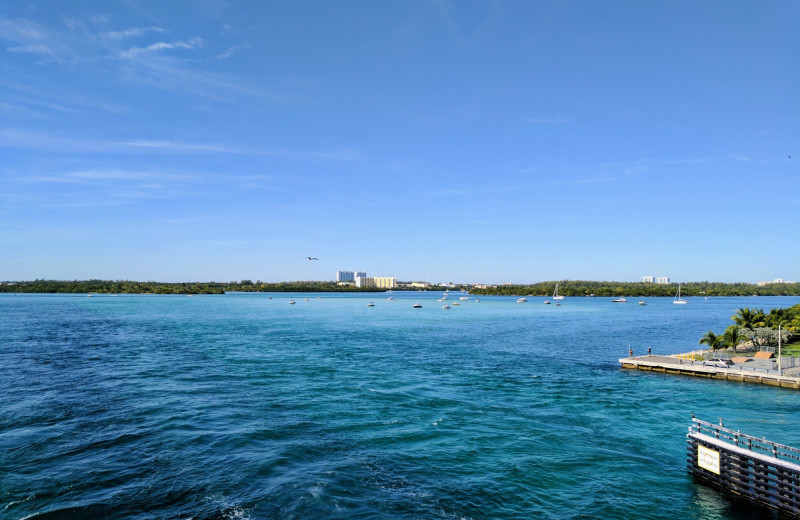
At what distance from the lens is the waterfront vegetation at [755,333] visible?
56.1 metres

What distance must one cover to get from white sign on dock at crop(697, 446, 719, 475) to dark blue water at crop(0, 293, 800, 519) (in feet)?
3.39

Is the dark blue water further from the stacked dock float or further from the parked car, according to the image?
the parked car

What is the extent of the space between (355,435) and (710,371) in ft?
122

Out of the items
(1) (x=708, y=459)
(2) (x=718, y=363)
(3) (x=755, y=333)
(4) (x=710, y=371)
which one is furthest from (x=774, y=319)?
(1) (x=708, y=459)

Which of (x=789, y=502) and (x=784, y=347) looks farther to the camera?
(x=784, y=347)

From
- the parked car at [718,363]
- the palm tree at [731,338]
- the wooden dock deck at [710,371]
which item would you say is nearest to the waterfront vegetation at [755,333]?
the palm tree at [731,338]

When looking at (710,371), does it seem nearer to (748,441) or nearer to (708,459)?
(748,441)

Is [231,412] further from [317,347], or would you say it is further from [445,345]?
[445,345]

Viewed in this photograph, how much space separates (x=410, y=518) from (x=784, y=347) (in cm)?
6586

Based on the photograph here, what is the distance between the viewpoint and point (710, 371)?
143 feet

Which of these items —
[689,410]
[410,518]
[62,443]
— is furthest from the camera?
[689,410]

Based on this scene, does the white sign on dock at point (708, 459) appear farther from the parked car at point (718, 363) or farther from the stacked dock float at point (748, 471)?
the parked car at point (718, 363)

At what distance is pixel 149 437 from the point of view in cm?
2447

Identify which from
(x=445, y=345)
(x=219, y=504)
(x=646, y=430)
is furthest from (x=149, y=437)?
(x=445, y=345)
